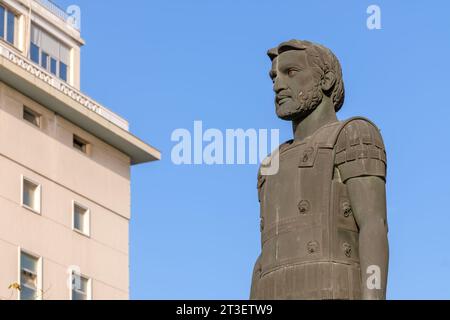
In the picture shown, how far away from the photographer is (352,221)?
18203 mm

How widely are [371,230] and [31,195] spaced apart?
73409 mm

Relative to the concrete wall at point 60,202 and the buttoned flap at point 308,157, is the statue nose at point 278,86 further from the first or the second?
the concrete wall at point 60,202

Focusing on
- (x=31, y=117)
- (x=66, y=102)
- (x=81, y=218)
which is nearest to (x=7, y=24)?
(x=31, y=117)

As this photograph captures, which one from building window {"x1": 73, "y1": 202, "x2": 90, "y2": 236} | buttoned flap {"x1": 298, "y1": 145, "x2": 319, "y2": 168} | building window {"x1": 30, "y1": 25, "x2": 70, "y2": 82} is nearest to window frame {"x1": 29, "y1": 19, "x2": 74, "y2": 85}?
building window {"x1": 30, "y1": 25, "x2": 70, "y2": 82}

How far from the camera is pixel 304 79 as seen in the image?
18.8m

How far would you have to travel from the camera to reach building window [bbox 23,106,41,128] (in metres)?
91.0

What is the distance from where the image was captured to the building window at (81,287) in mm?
91438

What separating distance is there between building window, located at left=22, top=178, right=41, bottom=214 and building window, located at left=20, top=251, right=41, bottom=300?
9.20ft

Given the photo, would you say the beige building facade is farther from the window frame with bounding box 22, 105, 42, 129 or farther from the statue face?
the statue face

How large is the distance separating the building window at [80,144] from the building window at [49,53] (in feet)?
13.5

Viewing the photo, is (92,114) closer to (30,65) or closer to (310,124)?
(30,65)
